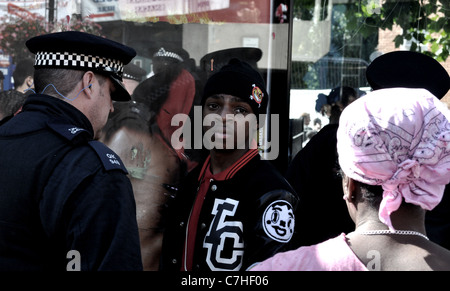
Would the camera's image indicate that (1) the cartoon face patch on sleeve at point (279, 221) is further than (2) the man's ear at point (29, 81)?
No

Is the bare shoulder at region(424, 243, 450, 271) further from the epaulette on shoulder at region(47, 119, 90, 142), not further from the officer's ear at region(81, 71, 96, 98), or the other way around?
the officer's ear at region(81, 71, 96, 98)

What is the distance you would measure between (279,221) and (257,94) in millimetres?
781

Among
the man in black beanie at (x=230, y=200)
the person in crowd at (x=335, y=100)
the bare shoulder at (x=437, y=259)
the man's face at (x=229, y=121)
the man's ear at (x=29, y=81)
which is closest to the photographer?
the bare shoulder at (x=437, y=259)

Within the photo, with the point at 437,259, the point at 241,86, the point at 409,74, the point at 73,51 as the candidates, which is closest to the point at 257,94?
the point at 241,86

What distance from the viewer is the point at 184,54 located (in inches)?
152

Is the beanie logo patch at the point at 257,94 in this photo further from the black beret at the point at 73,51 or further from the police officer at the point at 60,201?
the police officer at the point at 60,201

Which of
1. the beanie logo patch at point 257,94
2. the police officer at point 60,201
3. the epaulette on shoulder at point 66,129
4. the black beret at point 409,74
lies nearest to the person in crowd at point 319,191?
the black beret at point 409,74

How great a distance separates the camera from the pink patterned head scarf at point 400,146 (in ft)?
4.86

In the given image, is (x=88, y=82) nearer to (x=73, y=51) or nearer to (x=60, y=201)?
(x=73, y=51)

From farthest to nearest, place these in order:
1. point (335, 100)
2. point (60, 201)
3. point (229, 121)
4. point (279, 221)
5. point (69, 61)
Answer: point (335, 100) → point (229, 121) → point (279, 221) → point (69, 61) → point (60, 201)

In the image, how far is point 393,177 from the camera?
1.50 meters

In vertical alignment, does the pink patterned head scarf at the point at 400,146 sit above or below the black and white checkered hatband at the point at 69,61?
below

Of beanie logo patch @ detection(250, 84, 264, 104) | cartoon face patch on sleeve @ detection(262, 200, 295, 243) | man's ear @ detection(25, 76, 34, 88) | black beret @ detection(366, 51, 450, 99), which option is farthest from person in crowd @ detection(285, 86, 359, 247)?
man's ear @ detection(25, 76, 34, 88)

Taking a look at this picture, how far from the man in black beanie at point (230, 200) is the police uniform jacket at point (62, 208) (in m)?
0.54
